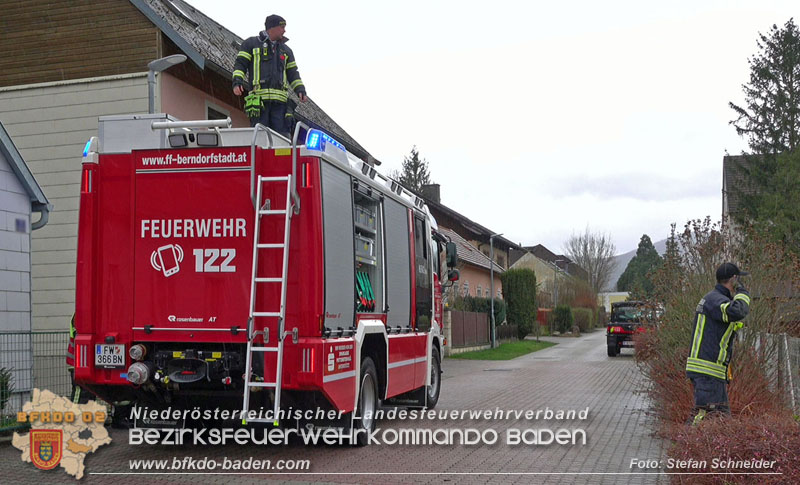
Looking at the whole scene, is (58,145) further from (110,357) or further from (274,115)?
(110,357)

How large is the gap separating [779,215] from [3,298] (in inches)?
1032

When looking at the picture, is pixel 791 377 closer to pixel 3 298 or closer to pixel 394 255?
pixel 394 255

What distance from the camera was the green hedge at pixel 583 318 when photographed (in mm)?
61156

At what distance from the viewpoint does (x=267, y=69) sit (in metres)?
10.6

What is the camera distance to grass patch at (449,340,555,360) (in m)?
29.8

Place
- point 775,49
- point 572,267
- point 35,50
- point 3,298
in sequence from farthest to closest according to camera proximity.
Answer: point 572,267, point 775,49, point 35,50, point 3,298

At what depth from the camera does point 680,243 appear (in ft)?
40.5

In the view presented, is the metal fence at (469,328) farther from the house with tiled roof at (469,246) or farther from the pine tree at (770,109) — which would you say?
the pine tree at (770,109)

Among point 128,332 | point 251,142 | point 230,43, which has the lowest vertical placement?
point 128,332

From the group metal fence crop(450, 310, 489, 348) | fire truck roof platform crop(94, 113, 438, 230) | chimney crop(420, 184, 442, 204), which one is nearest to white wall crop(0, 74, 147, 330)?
fire truck roof platform crop(94, 113, 438, 230)

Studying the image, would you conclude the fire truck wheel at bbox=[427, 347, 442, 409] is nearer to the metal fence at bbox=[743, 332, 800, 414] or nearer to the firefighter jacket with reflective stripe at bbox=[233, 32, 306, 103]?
the firefighter jacket with reflective stripe at bbox=[233, 32, 306, 103]

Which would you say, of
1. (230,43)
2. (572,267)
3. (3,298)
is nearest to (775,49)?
(230,43)

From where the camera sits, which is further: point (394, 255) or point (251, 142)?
point (394, 255)

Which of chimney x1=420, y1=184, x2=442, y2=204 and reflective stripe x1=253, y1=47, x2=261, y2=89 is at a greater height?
chimney x1=420, y1=184, x2=442, y2=204
